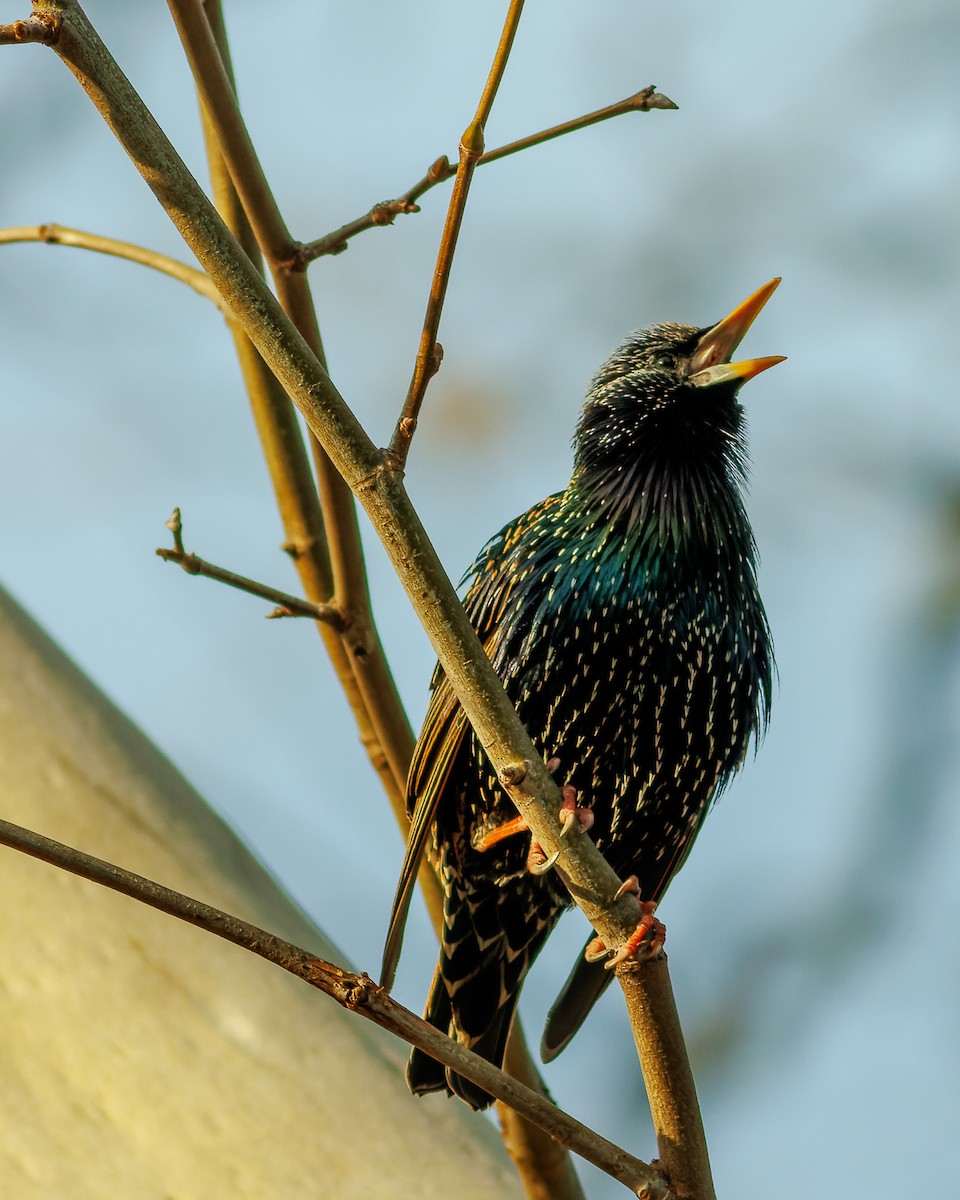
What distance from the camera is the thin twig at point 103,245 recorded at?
355 centimetres

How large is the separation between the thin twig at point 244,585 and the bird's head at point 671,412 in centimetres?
84

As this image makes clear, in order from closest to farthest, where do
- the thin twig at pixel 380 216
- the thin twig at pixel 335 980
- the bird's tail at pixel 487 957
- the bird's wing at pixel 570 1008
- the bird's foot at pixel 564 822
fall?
the thin twig at pixel 335 980 → the bird's foot at pixel 564 822 → the thin twig at pixel 380 216 → the bird's wing at pixel 570 1008 → the bird's tail at pixel 487 957

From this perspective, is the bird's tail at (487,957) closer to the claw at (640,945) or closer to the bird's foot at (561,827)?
the bird's foot at (561,827)

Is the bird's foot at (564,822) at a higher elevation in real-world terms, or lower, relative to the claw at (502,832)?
lower

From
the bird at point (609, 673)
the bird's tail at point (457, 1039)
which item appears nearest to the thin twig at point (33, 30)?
the bird at point (609, 673)

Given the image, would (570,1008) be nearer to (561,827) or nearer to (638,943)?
(638,943)

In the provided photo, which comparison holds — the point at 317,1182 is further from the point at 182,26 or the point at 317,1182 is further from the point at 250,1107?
the point at 182,26

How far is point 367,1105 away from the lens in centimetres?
301

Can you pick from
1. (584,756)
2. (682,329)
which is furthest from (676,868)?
(682,329)

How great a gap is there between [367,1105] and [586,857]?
118 centimetres

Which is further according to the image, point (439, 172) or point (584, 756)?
point (584, 756)

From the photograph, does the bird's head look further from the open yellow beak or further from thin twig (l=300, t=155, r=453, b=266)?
thin twig (l=300, t=155, r=453, b=266)

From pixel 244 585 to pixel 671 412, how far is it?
1.36 meters

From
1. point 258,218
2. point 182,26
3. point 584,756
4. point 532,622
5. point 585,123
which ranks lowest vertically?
point 584,756
